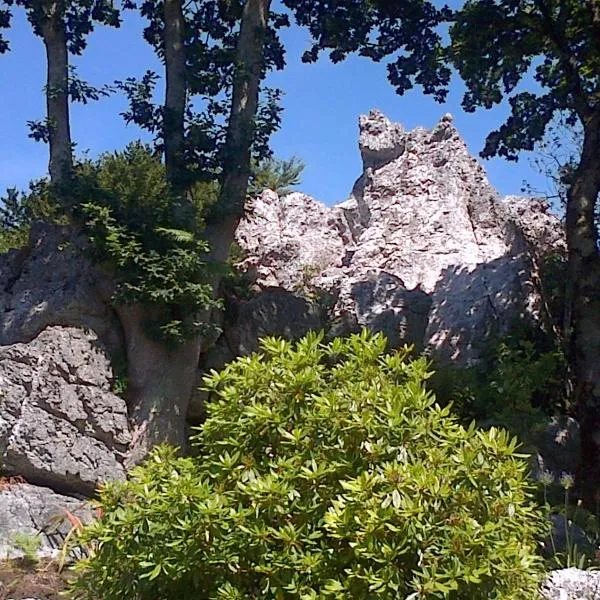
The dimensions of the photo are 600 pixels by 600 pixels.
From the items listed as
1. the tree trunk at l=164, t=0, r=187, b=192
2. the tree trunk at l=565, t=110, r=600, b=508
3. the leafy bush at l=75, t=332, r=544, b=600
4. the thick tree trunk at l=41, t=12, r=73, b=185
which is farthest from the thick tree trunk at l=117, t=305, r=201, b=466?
the leafy bush at l=75, t=332, r=544, b=600

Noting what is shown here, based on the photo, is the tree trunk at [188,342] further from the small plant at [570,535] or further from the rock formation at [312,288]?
the small plant at [570,535]

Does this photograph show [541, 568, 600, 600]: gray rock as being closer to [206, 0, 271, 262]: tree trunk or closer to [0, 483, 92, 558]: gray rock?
[0, 483, 92, 558]: gray rock

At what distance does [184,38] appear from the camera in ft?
34.0

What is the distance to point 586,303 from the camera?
859 cm

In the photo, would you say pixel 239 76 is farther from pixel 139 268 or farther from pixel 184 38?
pixel 139 268

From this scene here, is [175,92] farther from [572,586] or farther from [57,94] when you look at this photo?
[572,586]

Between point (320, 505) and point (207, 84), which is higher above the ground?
point (207, 84)

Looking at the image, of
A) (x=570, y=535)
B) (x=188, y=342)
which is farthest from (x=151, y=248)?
(x=570, y=535)

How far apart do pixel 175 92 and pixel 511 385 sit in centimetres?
509

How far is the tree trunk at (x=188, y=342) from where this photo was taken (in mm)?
8812

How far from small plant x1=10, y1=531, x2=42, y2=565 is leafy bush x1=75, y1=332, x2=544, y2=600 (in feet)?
7.67

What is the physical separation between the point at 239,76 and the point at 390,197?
456 centimetres

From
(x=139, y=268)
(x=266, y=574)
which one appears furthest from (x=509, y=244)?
(x=266, y=574)

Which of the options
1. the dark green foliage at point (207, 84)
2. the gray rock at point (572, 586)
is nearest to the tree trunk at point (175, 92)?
the dark green foliage at point (207, 84)
